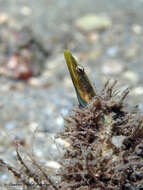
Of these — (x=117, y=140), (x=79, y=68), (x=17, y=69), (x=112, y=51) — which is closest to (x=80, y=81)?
(x=79, y=68)

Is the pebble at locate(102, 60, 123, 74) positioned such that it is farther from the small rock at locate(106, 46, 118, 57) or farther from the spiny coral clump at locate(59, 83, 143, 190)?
the spiny coral clump at locate(59, 83, 143, 190)

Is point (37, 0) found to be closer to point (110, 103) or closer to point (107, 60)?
point (107, 60)

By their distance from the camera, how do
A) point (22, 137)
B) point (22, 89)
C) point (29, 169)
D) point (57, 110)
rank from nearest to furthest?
1. point (29, 169)
2. point (22, 137)
3. point (57, 110)
4. point (22, 89)

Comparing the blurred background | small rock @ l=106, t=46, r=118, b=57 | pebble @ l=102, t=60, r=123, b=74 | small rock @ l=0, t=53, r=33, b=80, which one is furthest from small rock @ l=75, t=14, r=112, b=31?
small rock @ l=0, t=53, r=33, b=80

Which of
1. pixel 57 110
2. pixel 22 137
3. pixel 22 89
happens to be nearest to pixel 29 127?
pixel 22 137

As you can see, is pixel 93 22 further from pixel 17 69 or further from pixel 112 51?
pixel 17 69

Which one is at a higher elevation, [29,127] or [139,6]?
[139,6]
